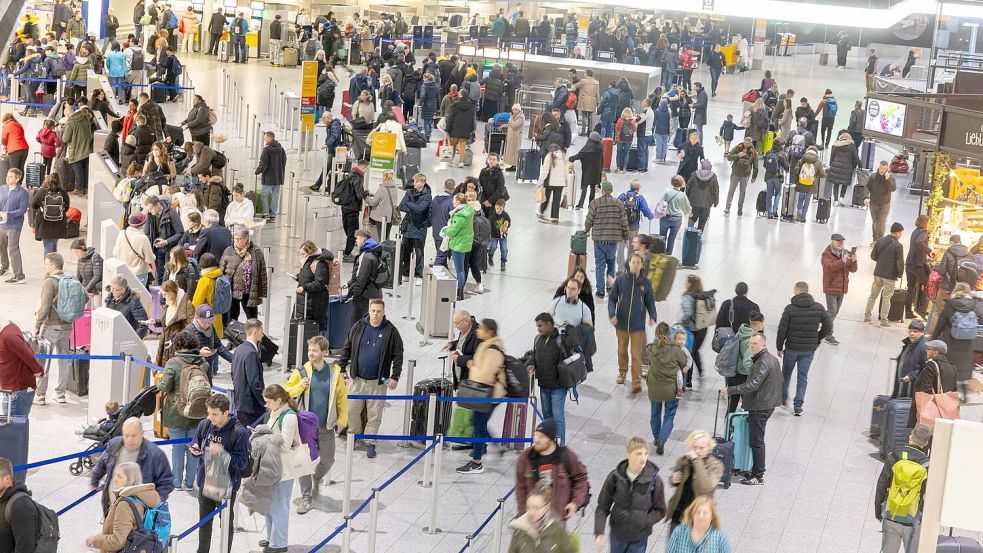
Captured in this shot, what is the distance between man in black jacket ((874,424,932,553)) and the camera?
9.84 meters

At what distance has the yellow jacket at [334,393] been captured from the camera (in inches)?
424

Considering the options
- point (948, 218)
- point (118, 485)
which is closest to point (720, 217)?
point (948, 218)

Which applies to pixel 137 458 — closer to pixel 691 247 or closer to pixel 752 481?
pixel 752 481

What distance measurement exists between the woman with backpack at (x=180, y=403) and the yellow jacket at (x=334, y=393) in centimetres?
73

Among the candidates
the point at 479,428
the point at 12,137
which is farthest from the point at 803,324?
the point at 12,137

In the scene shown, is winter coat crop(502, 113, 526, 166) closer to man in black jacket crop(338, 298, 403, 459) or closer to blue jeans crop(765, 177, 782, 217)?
blue jeans crop(765, 177, 782, 217)

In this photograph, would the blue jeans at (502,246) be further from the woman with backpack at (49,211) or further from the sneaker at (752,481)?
the sneaker at (752,481)

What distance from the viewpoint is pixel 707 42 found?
154ft

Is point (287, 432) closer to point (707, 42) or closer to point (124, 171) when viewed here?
point (124, 171)

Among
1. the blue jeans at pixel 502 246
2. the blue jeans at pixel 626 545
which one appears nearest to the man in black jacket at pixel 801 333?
the blue jeans at pixel 626 545

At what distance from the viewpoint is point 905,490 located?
9781 millimetres

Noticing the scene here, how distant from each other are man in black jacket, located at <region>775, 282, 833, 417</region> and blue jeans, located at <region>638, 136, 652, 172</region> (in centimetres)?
1361

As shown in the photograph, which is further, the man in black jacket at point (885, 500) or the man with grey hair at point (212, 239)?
the man with grey hair at point (212, 239)

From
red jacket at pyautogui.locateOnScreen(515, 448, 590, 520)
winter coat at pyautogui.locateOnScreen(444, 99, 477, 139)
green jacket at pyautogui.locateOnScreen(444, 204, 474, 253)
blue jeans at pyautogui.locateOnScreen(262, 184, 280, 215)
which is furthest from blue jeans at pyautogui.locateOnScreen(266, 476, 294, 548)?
winter coat at pyautogui.locateOnScreen(444, 99, 477, 139)
